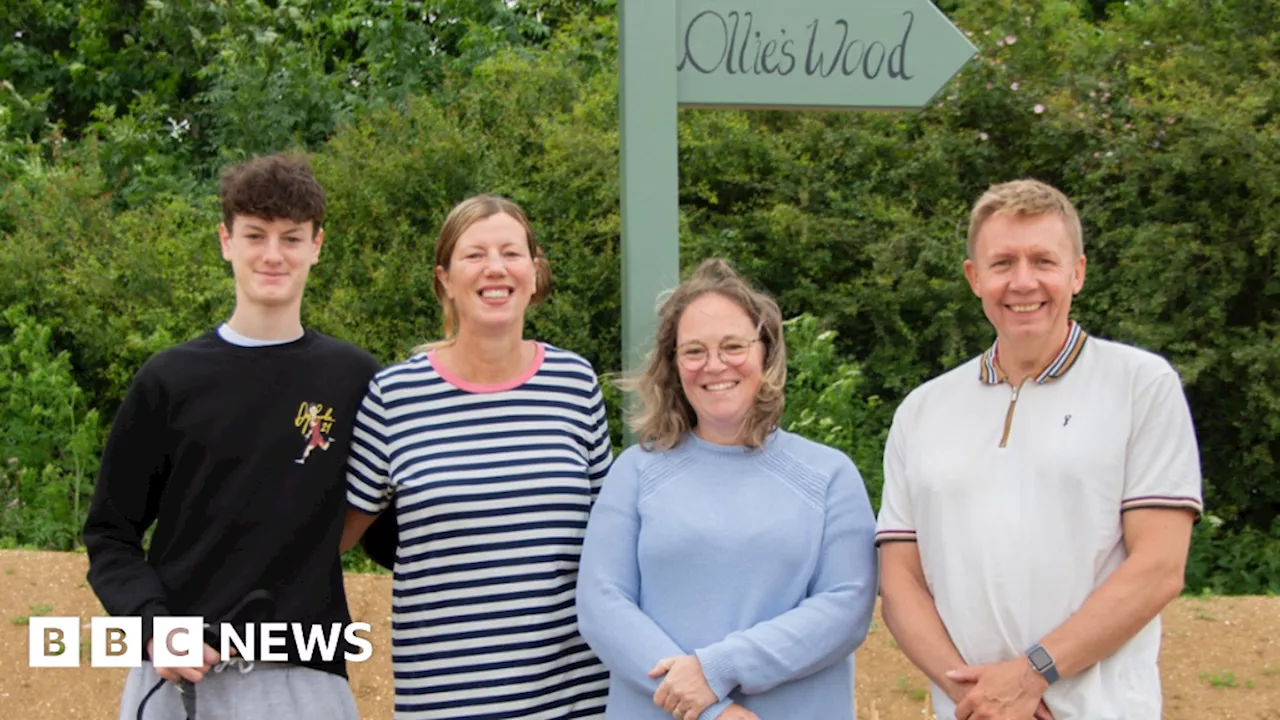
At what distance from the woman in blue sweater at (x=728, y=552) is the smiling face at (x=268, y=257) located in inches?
30.8

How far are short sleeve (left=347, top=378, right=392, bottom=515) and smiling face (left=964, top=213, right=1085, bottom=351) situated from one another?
127cm

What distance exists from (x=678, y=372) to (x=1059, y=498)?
832 mm

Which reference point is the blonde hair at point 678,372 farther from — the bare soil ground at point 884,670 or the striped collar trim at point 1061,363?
the bare soil ground at point 884,670

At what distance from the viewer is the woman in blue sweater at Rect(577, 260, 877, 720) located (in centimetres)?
263

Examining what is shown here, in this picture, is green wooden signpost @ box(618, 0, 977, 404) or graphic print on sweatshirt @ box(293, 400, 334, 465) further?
green wooden signpost @ box(618, 0, 977, 404)

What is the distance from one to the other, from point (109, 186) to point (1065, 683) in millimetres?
8648

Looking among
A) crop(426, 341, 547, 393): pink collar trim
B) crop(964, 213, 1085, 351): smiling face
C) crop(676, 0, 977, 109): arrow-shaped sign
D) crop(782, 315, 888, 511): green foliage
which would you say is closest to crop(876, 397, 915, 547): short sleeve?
crop(964, 213, 1085, 351): smiling face

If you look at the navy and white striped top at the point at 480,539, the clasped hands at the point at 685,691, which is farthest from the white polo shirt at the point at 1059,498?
the navy and white striped top at the point at 480,539

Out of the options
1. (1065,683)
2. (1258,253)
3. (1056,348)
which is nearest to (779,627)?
(1065,683)

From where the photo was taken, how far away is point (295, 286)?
2.85 m

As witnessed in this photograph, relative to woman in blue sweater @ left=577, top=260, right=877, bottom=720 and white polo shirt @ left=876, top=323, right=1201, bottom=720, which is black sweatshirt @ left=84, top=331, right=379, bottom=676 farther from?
white polo shirt @ left=876, top=323, right=1201, bottom=720

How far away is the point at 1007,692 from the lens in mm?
2520

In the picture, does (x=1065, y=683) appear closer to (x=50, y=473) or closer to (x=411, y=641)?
(x=411, y=641)

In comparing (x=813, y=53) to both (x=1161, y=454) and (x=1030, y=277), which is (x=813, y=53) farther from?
(x=1161, y=454)
